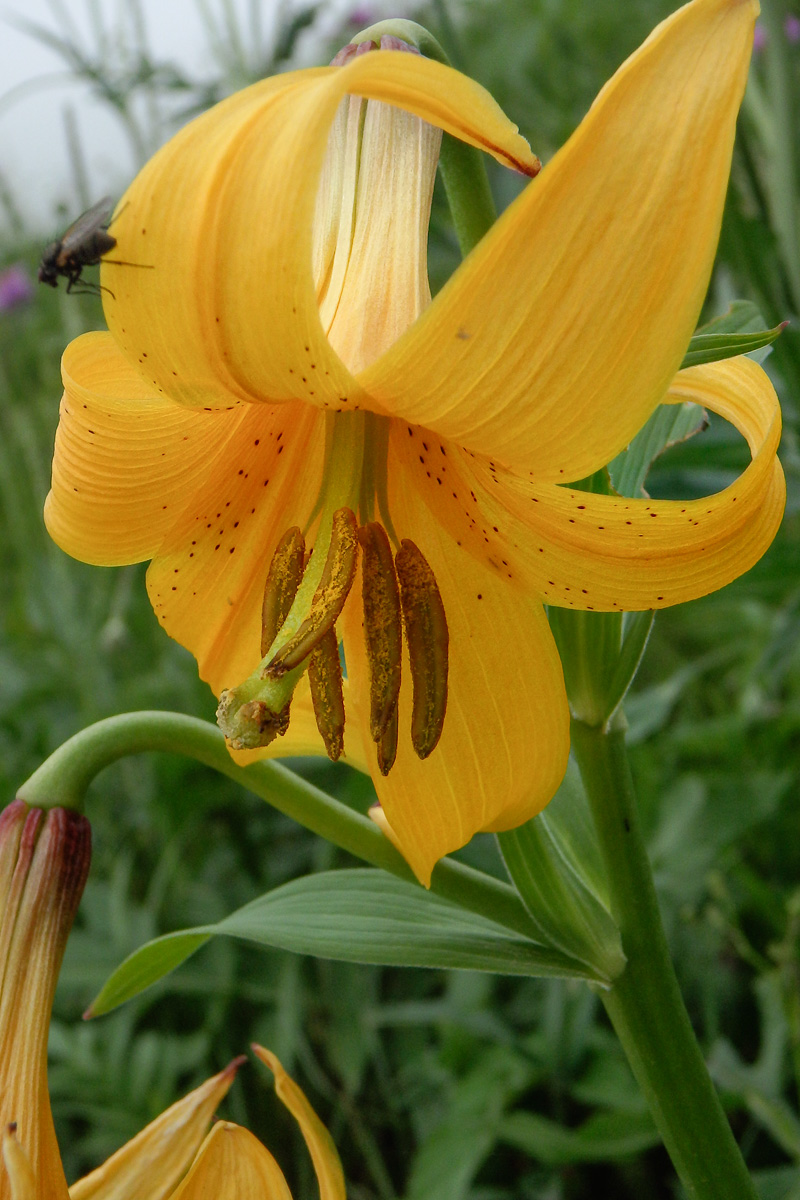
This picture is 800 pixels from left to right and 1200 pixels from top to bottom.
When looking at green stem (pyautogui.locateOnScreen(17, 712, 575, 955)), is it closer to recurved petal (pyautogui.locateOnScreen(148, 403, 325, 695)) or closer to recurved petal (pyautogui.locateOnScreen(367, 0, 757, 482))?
recurved petal (pyautogui.locateOnScreen(148, 403, 325, 695))

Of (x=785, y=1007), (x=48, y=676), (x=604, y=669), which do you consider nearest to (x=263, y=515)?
(x=604, y=669)

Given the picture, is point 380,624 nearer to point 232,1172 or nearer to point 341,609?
point 341,609

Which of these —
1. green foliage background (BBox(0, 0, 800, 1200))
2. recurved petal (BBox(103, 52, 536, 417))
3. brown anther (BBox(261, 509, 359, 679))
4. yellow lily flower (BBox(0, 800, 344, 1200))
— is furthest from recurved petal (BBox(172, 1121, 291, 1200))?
green foliage background (BBox(0, 0, 800, 1200))

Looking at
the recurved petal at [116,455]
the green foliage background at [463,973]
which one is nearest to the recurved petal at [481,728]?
the recurved petal at [116,455]

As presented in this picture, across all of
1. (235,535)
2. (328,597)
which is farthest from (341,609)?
(235,535)

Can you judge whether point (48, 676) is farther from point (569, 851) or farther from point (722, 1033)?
point (569, 851)

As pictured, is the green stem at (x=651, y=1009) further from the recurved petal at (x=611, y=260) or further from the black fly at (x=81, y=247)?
the black fly at (x=81, y=247)
